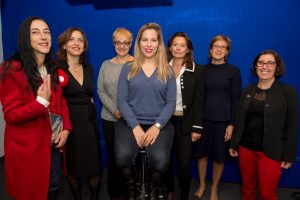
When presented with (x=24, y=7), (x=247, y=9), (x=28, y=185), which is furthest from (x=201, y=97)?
(x=24, y=7)

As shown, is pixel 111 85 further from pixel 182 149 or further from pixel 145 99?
pixel 182 149

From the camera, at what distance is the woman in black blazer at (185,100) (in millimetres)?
2432

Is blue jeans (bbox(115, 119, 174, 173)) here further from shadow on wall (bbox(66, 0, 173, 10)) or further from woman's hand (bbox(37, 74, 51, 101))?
shadow on wall (bbox(66, 0, 173, 10))

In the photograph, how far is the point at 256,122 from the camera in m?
2.28

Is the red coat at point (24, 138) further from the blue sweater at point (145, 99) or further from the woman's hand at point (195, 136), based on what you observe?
the woman's hand at point (195, 136)

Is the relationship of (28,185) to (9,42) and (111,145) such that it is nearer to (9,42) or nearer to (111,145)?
(111,145)

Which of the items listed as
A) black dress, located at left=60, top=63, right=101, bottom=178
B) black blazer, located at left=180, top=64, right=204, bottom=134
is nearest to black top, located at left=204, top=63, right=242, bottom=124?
black blazer, located at left=180, top=64, right=204, bottom=134

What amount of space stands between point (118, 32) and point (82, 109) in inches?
34.5

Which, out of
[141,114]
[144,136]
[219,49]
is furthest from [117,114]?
[219,49]

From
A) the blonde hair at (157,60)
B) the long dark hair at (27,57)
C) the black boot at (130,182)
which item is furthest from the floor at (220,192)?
the long dark hair at (27,57)

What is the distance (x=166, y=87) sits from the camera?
2113 millimetres

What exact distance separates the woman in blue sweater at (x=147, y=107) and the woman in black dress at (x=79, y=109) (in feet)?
1.34

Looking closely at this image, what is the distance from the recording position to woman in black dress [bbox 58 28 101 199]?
2.36m

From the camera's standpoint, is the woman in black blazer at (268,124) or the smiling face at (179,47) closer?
the woman in black blazer at (268,124)
